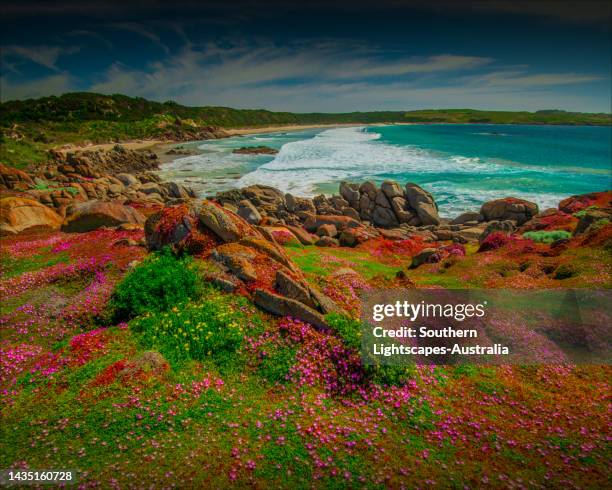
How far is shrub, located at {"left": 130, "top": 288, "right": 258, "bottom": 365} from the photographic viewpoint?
9.92 m

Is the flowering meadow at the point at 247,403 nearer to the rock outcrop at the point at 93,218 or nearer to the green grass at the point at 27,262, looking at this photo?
the green grass at the point at 27,262

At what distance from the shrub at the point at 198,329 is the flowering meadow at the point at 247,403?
0.04 meters

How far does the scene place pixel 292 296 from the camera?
451 inches

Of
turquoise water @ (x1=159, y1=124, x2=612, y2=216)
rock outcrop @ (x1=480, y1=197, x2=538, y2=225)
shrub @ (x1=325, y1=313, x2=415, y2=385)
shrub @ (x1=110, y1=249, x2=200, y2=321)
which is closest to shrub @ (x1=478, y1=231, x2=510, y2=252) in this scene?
rock outcrop @ (x1=480, y1=197, x2=538, y2=225)

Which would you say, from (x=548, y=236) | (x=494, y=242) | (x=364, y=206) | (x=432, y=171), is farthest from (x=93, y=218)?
(x=432, y=171)

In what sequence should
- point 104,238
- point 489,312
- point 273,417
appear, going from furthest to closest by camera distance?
point 104,238
point 489,312
point 273,417

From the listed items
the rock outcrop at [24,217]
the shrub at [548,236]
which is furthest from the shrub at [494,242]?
the rock outcrop at [24,217]

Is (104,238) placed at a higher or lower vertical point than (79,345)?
higher

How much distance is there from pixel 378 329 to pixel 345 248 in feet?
55.4

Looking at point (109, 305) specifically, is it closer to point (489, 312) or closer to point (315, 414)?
point (315, 414)

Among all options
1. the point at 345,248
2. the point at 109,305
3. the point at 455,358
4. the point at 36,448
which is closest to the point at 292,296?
Answer: the point at 455,358

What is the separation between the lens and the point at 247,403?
852 cm

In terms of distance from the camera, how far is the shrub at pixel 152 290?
11711mm

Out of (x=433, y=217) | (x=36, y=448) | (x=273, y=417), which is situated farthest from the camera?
(x=433, y=217)
